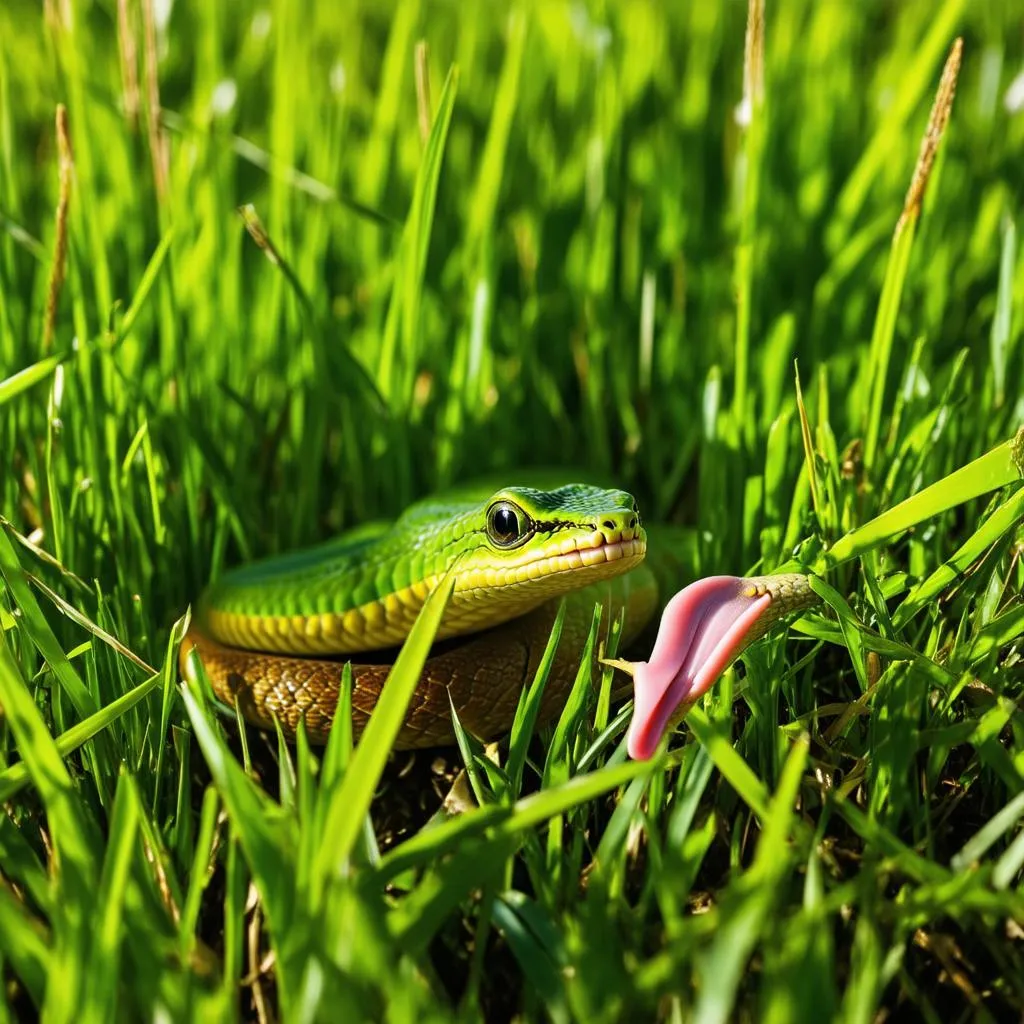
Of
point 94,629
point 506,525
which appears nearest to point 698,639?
point 506,525

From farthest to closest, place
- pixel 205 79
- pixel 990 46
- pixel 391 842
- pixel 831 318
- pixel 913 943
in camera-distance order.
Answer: pixel 990 46
pixel 205 79
pixel 831 318
pixel 391 842
pixel 913 943

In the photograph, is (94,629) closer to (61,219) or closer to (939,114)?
(61,219)

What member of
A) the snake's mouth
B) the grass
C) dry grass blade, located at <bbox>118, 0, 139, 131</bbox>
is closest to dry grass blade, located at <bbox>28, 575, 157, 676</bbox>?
the grass

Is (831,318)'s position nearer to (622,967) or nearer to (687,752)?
(687,752)

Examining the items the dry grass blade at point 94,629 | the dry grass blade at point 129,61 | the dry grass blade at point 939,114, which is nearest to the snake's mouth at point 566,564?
the dry grass blade at point 94,629

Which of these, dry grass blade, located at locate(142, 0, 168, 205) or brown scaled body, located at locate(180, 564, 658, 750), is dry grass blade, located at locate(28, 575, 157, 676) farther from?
dry grass blade, located at locate(142, 0, 168, 205)

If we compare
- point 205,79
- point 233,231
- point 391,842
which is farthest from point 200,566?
point 205,79

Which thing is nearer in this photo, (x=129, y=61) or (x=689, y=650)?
(x=689, y=650)
